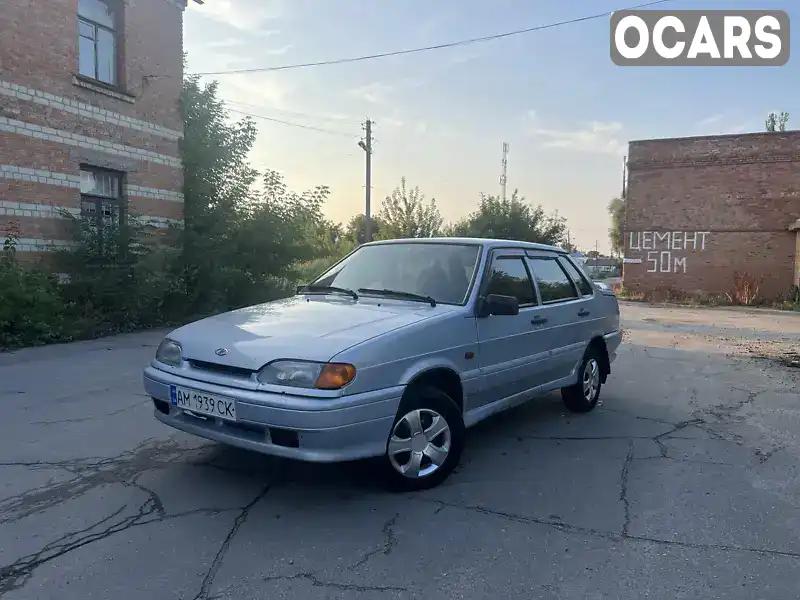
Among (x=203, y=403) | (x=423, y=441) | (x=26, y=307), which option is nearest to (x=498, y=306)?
(x=423, y=441)

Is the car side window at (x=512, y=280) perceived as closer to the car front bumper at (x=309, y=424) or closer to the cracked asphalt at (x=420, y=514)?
the cracked asphalt at (x=420, y=514)

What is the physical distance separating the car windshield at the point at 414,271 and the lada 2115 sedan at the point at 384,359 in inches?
0.5

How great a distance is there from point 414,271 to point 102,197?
33.6 ft

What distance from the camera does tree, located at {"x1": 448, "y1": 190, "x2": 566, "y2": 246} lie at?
30.1 metres

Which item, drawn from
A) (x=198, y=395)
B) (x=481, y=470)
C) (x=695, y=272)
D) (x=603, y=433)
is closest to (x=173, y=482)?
(x=198, y=395)

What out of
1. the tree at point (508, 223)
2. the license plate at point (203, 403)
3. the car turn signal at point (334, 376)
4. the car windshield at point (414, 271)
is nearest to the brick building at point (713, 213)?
the tree at point (508, 223)

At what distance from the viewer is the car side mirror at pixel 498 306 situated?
4.28m

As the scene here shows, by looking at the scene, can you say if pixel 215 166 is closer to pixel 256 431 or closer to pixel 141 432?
pixel 141 432

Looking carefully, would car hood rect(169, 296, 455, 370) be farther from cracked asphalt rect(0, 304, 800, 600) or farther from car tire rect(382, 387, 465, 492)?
cracked asphalt rect(0, 304, 800, 600)

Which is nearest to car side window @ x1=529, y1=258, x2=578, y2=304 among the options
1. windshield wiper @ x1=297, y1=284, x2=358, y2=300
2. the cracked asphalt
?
the cracked asphalt

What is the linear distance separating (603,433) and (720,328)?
36.2 feet

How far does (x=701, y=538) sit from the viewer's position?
10.9ft

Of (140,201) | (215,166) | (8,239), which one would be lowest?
(8,239)

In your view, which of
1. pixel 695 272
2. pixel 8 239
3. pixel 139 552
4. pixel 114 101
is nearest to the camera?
pixel 139 552
